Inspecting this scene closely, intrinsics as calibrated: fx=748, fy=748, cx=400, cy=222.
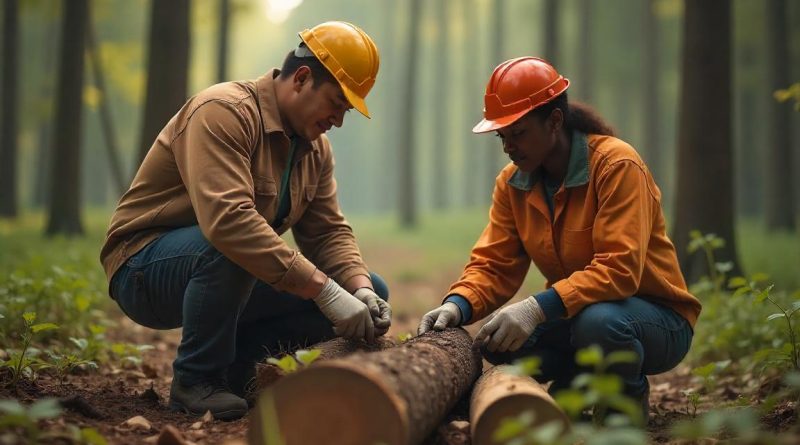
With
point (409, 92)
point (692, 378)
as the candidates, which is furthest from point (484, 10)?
point (692, 378)

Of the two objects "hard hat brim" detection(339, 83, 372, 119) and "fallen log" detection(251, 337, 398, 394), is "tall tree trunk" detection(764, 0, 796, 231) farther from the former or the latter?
"fallen log" detection(251, 337, 398, 394)

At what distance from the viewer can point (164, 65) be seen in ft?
24.7

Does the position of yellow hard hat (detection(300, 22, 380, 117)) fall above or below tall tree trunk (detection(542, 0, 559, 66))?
above

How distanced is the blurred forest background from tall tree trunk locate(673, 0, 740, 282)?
14 mm

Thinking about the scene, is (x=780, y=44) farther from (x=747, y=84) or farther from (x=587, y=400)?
(x=587, y=400)

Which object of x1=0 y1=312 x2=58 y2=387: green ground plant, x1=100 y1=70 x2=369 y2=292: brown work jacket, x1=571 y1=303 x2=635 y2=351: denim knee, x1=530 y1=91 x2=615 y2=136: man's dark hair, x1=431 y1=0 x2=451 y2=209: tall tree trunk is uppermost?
x1=530 y1=91 x2=615 y2=136: man's dark hair

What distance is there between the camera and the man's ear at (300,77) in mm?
3508

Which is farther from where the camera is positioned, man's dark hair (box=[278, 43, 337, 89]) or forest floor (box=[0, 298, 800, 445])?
man's dark hair (box=[278, 43, 337, 89])

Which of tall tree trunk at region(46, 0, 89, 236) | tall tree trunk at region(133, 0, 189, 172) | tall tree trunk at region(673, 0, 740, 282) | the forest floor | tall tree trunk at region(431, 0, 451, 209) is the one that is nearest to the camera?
the forest floor

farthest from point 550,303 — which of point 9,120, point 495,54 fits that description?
point 495,54

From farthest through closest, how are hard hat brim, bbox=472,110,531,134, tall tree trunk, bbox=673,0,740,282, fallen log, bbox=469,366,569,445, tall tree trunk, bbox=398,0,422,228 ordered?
tall tree trunk, bbox=398,0,422,228
tall tree trunk, bbox=673,0,740,282
hard hat brim, bbox=472,110,531,134
fallen log, bbox=469,366,569,445

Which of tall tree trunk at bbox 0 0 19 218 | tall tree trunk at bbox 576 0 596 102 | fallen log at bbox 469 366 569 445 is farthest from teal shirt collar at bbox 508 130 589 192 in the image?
tall tree trunk at bbox 576 0 596 102

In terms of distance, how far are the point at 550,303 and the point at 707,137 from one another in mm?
4584

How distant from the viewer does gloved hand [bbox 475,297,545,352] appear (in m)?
3.33
